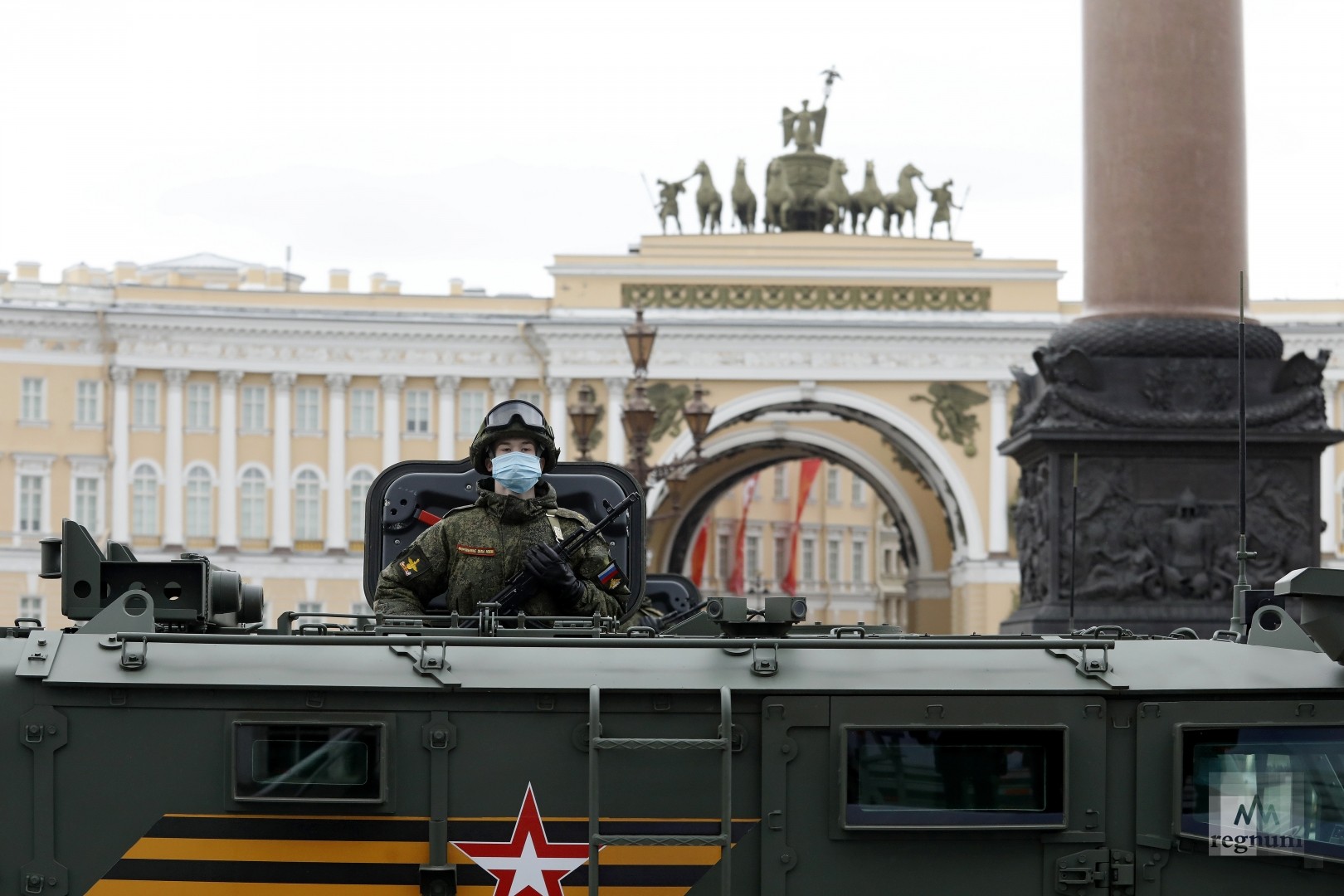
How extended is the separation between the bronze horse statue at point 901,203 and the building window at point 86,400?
79.9ft

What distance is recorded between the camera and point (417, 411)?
6412 centimetres

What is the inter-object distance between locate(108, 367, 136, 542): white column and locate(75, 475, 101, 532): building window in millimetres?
571

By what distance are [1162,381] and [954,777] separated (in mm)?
9809

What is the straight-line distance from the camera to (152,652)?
518cm

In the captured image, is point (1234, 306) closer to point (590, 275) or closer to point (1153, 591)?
point (1153, 591)

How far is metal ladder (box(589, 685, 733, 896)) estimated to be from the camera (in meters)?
4.95

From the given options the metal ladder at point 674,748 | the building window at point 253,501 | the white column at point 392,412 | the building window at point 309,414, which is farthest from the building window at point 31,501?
the metal ladder at point 674,748

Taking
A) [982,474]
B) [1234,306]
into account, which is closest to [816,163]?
[982,474]

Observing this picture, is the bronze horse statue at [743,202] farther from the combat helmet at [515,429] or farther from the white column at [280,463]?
the combat helmet at [515,429]

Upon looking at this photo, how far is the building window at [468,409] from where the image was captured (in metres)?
64.2

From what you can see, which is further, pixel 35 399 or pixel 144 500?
pixel 144 500

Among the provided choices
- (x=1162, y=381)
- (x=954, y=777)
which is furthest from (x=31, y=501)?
(x=954, y=777)

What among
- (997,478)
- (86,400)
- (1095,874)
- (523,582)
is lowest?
(1095,874)

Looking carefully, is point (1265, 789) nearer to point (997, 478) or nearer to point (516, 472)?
point (516, 472)
